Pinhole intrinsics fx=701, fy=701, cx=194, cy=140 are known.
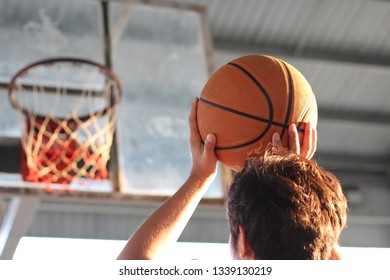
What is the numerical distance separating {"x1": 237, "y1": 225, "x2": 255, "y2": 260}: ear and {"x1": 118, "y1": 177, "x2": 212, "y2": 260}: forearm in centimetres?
19

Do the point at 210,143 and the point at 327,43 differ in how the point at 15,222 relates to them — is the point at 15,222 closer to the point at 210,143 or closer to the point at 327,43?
the point at 210,143

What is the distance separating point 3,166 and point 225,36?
3.51 meters

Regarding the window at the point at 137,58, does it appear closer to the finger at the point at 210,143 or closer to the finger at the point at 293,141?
the finger at the point at 210,143

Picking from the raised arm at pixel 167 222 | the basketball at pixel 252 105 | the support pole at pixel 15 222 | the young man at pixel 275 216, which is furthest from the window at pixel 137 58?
the young man at pixel 275 216

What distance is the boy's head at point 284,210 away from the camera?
1476 mm

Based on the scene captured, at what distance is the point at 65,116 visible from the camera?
523 centimetres

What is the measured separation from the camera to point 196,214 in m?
10.3

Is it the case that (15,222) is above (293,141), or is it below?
below

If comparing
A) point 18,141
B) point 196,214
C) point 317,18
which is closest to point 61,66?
point 18,141

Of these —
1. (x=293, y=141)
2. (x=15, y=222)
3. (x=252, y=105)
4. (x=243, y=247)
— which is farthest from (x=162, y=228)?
(x=15, y=222)

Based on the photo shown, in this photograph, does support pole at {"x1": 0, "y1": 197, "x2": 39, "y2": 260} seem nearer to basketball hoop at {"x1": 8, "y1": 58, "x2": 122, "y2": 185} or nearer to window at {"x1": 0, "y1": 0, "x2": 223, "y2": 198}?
basketball hoop at {"x1": 8, "y1": 58, "x2": 122, "y2": 185}

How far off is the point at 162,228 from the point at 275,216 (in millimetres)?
300

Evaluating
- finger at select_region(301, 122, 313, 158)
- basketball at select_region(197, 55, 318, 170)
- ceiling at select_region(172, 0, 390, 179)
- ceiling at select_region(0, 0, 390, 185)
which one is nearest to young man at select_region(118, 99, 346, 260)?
finger at select_region(301, 122, 313, 158)

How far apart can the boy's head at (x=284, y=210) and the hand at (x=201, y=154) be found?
12.2 inches
